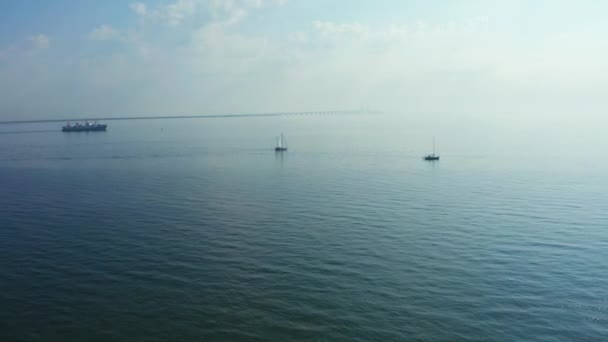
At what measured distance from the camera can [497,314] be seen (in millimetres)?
35750

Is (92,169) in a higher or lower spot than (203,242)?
higher

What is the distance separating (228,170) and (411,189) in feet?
164

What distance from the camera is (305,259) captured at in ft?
158

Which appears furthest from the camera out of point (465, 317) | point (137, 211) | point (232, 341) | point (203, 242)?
point (137, 211)

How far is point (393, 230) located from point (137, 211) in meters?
38.4

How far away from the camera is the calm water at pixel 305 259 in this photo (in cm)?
3478

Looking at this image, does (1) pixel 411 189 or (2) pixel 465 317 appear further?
(1) pixel 411 189

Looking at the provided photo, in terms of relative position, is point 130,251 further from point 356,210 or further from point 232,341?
point 356,210

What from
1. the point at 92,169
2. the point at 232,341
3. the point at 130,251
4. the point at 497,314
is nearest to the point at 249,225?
the point at 130,251

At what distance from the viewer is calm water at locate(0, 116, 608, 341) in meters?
34.8

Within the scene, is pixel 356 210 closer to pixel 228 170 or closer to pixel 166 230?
pixel 166 230

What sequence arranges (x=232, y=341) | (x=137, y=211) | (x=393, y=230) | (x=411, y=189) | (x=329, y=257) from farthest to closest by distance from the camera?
1. (x=411, y=189)
2. (x=137, y=211)
3. (x=393, y=230)
4. (x=329, y=257)
5. (x=232, y=341)

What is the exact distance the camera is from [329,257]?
48.6 meters

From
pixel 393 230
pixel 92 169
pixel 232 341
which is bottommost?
pixel 232 341
